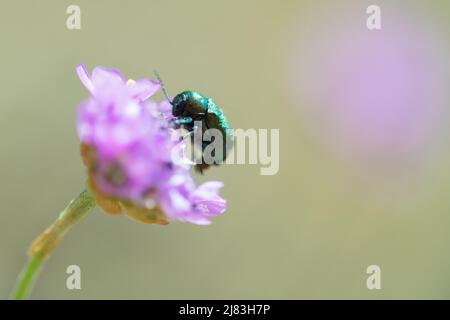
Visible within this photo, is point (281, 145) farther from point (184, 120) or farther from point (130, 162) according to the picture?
point (130, 162)

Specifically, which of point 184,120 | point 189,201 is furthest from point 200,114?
point 189,201

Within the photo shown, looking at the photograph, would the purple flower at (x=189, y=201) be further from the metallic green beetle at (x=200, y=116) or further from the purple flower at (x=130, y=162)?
the metallic green beetle at (x=200, y=116)

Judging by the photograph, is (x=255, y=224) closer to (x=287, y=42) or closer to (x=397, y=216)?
(x=397, y=216)

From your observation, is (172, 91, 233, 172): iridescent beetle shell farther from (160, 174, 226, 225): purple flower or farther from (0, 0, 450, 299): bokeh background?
(0, 0, 450, 299): bokeh background

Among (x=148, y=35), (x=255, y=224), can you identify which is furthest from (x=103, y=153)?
(x=148, y=35)

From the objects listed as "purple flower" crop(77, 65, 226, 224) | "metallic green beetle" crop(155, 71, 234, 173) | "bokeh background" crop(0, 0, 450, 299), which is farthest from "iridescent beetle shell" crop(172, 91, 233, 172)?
"bokeh background" crop(0, 0, 450, 299)

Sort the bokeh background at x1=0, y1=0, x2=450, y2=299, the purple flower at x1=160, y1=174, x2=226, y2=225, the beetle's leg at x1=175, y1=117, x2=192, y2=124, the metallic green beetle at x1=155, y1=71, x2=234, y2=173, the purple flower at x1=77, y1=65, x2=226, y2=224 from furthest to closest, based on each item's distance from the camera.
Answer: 1. the bokeh background at x1=0, y1=0, x2=450, y2=299
2. the metallic green beetle at x1=155, y1=71, x2=234, y2=173
3. the beetle's leg at x1=175, y1=117, x2=192, y2=124
4. the purple flower at x1=160, y1=174, x2=226, y2=225
5. the purple flower at x1=77, y1=65, x2=226, y2=224

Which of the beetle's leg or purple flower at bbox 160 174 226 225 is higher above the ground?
the beetle's leg
